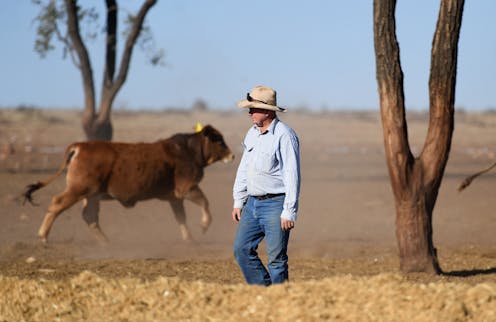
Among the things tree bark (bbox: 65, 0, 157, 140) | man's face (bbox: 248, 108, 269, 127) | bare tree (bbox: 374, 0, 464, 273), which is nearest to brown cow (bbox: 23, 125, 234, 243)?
bare tree (bbox: 374, 0, 464, 273)

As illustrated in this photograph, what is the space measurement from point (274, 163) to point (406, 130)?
335 cm

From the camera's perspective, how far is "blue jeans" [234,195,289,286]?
31.1ft

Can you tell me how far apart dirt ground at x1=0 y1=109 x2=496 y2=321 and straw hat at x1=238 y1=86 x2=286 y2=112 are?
157 centimetres

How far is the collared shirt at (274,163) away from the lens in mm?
9328

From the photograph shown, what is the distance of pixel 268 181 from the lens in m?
9.54

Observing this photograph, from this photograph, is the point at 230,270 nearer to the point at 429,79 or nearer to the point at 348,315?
the point at 429,79

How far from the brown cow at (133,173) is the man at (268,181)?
24.2 feet

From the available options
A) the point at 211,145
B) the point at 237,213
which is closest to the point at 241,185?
the point at 237,213

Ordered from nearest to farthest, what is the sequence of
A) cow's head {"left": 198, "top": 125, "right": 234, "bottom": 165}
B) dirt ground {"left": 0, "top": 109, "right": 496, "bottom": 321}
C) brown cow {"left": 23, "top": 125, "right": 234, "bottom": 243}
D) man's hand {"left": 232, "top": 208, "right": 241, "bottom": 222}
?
1. dirt ground {"left": 0, "top": 109, "right": 496, "bottom": 321}
2. man's hand {"left": 232, "top": 208, "right": 241, "bottom": 222}
3. brown cow {"left": 23, "top": 125, "right": 234, "bottom": 243}
4. cow's head {"left": 198, "top": 125, "right": 234, "bottom": 165}

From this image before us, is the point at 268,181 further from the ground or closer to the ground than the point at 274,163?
closer to the ground

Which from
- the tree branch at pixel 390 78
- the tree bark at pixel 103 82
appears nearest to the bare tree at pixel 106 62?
the tree bark at pixel 103 82

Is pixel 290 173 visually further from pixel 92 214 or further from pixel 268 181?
pixel 92 214

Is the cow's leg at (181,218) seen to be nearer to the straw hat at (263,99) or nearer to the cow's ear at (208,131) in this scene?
the cow's ear at (208,131)

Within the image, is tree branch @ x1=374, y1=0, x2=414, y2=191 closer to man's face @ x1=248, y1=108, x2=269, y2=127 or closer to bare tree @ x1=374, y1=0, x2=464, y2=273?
bare tree @ x1=374, y1=0, x2=464, y2=273
